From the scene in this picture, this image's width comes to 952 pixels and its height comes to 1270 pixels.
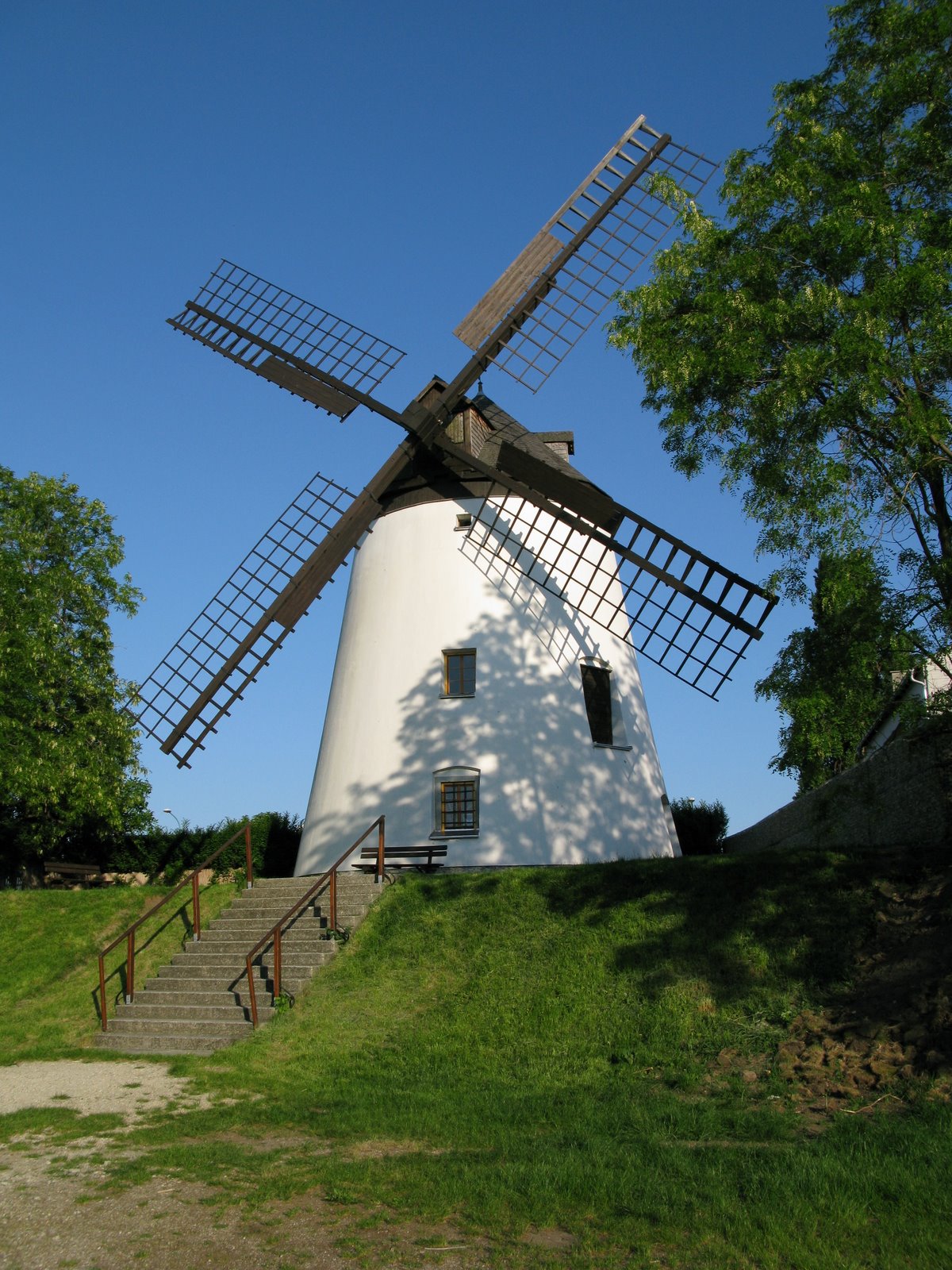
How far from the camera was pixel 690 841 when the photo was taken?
25031mm

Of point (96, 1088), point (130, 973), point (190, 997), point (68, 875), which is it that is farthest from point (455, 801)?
point (68, 875)

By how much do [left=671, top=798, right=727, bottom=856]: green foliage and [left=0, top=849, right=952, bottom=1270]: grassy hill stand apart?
10429mm

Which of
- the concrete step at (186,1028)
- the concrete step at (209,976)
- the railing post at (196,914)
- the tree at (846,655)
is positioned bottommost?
the concrete step at (186,1028)

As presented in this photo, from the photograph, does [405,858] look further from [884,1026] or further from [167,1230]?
[167,1230]

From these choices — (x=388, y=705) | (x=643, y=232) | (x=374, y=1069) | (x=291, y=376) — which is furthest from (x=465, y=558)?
(x=374, y=1069)

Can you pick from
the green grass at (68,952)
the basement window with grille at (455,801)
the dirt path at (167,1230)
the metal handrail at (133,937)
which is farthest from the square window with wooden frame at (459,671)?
the dirt path at (167,1230)

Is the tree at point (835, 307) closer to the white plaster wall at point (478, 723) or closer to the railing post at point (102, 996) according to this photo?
the white plaster wall at point (478, 723)

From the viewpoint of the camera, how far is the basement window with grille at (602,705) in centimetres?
1870

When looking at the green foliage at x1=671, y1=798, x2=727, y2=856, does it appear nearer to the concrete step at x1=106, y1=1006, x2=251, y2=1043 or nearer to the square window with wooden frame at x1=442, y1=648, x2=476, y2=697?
the square window with wooden frame at x1=442, y1=648, x2=476, y2=697

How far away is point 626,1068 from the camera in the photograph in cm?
1078

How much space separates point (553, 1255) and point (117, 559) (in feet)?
81.4

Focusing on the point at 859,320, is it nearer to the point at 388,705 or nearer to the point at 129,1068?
the point at 388,705

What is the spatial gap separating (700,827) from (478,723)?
31.9 feet

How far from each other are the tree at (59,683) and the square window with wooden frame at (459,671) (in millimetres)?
8168
